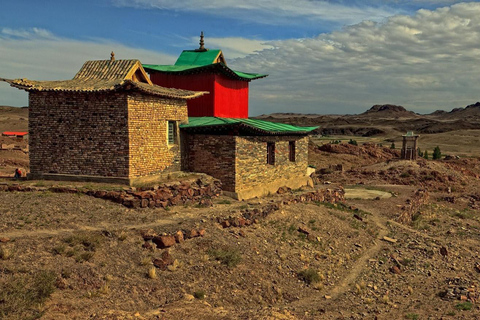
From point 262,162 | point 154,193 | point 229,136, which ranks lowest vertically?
point 154,193

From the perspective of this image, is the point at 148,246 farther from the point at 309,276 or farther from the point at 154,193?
the point at 309,276

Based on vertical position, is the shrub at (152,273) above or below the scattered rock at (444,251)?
above

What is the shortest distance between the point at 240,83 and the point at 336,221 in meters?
11.4

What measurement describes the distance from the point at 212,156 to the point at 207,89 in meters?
5.45

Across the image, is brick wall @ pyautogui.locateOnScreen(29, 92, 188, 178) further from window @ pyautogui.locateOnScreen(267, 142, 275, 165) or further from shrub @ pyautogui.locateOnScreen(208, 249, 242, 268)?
window @ pyautogui.locateOnScreen(267, 142, 275, 165)

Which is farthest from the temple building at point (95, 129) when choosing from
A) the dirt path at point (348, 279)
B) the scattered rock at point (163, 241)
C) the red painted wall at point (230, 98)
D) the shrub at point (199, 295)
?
the dirt path at point (348, 279)

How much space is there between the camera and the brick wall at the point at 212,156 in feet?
64.1

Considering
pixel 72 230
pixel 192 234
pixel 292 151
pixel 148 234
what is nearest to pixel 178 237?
pixel 192 234

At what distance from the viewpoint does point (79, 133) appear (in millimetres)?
17844

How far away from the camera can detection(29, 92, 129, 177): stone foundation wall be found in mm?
17375

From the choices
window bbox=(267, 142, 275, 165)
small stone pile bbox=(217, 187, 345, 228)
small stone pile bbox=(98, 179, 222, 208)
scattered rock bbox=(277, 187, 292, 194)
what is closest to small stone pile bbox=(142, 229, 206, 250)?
small stone pile bbox=(217, 187, 345, 228)

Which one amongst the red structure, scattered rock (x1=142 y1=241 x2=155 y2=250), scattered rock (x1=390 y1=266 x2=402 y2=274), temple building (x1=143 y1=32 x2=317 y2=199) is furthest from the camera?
the red structure

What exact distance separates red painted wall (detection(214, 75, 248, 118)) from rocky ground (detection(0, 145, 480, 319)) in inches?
280

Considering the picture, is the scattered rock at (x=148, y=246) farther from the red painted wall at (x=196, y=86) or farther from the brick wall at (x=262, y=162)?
the red painted wall at (x=196, y=86)
